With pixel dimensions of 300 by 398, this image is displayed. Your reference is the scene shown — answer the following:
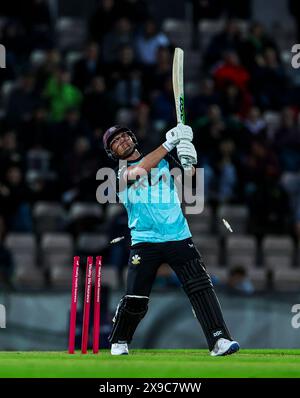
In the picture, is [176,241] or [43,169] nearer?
[176,241]

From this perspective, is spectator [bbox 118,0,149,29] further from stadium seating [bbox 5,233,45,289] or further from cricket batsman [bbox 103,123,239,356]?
cricket batsman [bbox 103,123,239,356]

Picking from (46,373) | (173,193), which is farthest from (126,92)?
(46,373)

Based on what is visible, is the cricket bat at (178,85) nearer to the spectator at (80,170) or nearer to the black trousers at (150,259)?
the black trousers at (150,259)

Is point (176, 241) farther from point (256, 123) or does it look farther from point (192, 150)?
point (256, 123)

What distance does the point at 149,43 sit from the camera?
21.9 meters

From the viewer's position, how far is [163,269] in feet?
58.7

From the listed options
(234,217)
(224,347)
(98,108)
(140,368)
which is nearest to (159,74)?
(98,108)

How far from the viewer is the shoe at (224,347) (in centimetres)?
1239

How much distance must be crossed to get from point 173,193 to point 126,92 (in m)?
8.69

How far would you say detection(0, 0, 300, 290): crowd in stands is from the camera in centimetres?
1967

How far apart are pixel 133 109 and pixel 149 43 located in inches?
56.5

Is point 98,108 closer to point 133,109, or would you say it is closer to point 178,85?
point 133,109

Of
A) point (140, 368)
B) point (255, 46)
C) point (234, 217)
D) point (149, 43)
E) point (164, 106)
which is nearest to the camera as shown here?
point (140, 368)

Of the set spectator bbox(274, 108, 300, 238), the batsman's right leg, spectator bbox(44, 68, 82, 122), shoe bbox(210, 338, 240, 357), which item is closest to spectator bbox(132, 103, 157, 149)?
spectator bbox(44, 68, 82, 122)
